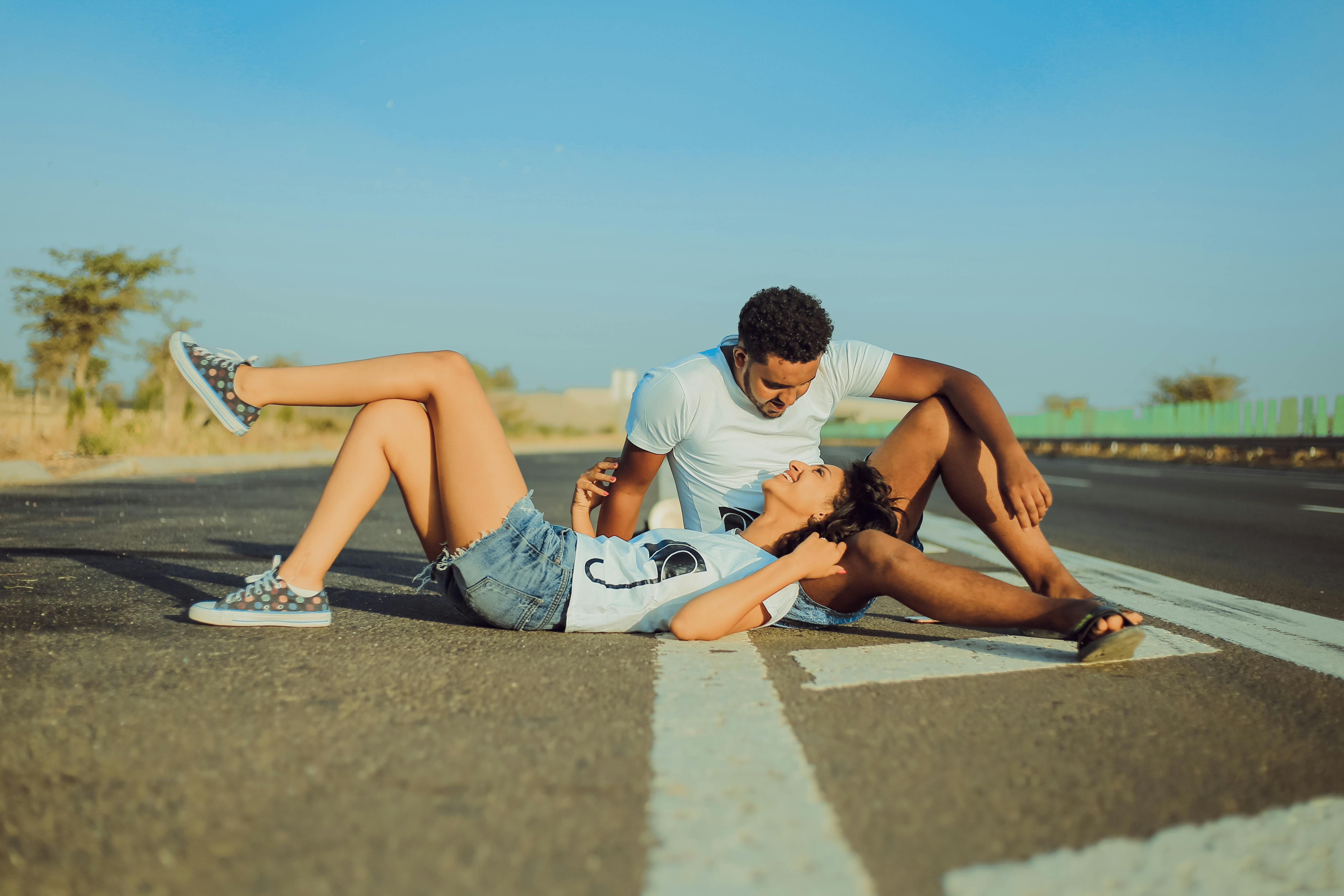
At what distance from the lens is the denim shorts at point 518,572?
2973 millimetres

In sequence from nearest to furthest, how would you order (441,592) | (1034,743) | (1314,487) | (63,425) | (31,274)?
(1034,743) < (441,592) < (1314,487) < (63,425) < (31,274)

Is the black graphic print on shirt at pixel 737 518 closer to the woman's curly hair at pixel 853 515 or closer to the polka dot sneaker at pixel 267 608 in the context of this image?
the woman's curly hair at pixel 853 515

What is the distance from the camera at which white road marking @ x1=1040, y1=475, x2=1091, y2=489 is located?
1355 cm

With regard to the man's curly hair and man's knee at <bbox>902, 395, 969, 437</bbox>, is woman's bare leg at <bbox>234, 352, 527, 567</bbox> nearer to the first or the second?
the man's curly hair

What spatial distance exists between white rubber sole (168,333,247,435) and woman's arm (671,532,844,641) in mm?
1492

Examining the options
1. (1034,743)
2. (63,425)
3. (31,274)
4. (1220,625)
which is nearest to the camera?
(1034,743)

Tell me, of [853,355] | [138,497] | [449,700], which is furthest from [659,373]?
[138,497]

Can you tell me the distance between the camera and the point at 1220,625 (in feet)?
11.1

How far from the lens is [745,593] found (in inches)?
112

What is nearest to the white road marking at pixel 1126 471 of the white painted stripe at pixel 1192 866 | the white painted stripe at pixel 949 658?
the white painted stripe at pixel 949 658

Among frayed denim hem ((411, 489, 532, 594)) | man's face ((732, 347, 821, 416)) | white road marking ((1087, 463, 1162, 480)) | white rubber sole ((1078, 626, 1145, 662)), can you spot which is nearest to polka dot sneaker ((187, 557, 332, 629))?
frayed denim hem ((411, 489, 532, 594))

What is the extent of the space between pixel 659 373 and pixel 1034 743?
2.01 metres

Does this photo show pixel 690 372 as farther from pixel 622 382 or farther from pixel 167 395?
pixel 622 382

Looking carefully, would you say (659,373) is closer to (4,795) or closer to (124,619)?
(124,619)
